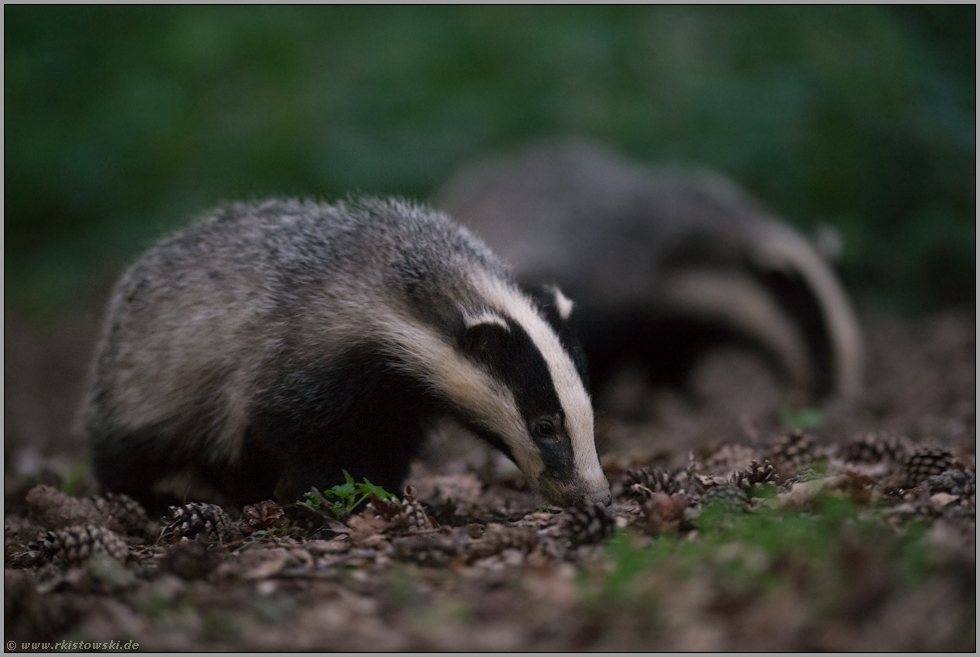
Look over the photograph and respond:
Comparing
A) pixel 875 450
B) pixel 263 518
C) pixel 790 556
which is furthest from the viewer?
pixel 875 450

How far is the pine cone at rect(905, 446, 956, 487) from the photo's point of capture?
3.62 m

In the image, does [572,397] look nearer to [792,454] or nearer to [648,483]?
[648,483]

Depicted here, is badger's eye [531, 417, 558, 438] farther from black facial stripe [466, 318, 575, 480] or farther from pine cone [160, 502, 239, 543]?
pine cone [160, 502, 239, 543]

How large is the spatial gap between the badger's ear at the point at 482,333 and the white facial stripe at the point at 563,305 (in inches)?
14.5

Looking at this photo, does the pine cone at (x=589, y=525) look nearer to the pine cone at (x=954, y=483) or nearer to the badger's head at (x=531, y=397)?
the badger's head at (x=531, y=397)

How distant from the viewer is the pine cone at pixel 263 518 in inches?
144

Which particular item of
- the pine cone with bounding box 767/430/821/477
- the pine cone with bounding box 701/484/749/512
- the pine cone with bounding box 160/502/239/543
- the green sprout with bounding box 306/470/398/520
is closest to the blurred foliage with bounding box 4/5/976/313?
the pine cone with bounding box 767/430/821/477

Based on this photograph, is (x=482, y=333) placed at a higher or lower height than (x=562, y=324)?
lower

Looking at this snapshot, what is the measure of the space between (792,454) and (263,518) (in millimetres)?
2156

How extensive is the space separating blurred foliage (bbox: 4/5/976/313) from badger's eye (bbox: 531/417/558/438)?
6.50m

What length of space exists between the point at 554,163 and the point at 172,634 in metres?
6.87

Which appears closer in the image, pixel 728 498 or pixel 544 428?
pixel 728 498

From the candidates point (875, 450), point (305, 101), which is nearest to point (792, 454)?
point (875, 450)

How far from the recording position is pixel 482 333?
3623mm
